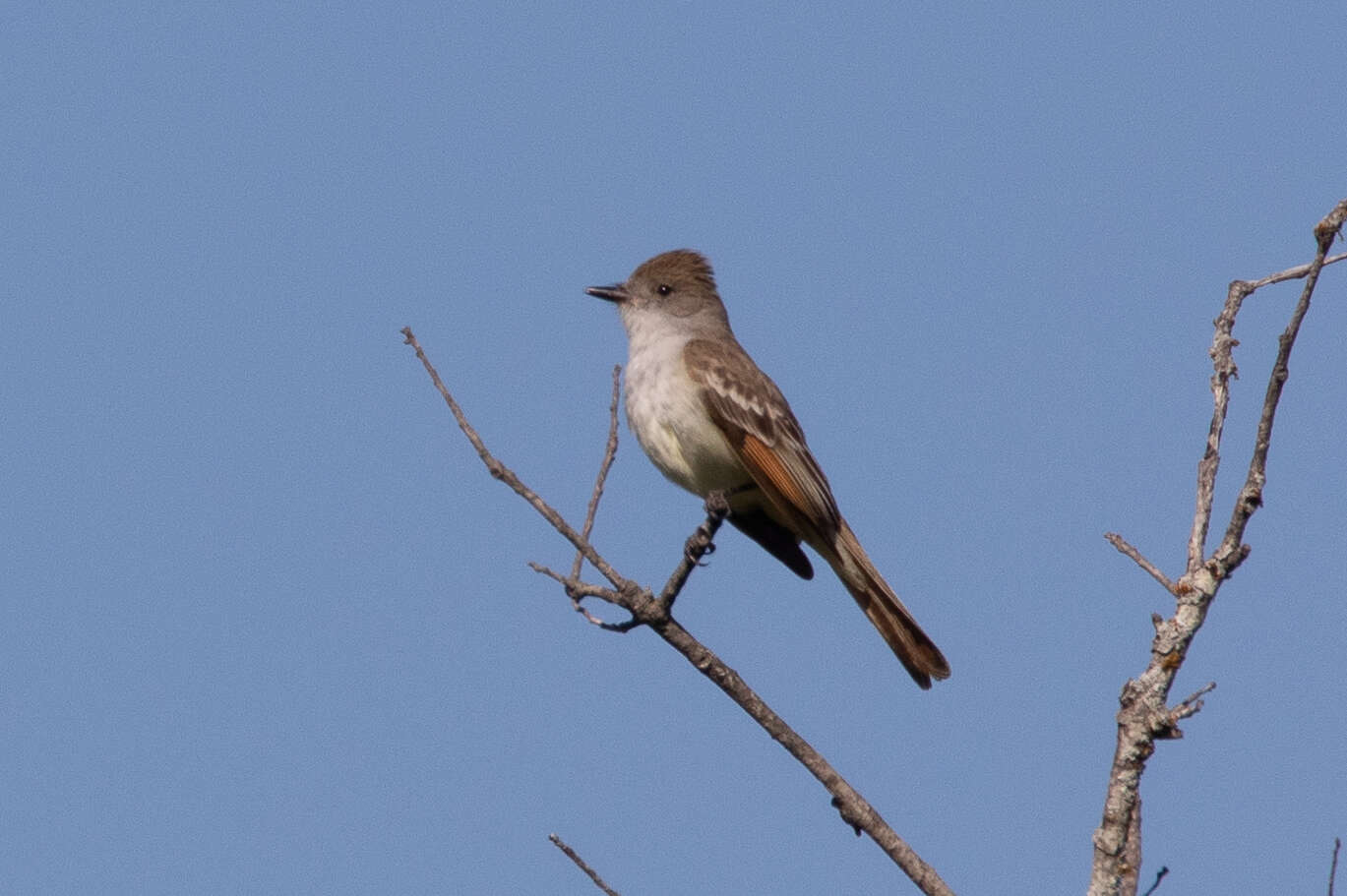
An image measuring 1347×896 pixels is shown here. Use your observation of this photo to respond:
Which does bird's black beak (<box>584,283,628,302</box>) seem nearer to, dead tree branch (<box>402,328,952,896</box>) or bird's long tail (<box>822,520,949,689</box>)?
bird's long tail (<box>822,520,949,689</box>)

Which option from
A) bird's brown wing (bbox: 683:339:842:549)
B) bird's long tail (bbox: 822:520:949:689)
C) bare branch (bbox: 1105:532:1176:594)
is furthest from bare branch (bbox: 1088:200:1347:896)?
bird's brown wing (bbox: 683:339:842:549)

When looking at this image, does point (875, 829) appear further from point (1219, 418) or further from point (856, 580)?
point (856, 580)

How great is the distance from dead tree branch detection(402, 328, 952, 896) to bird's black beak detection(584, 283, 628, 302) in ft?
14.2

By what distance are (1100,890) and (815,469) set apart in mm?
4662

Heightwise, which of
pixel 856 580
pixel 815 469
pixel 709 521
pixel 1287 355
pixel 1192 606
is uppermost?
pixel 815 469

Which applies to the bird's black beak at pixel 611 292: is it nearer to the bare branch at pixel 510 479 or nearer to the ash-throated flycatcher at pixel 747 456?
the ash-throated flycatcher at pixel 747 456

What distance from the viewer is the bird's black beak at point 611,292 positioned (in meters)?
9.94

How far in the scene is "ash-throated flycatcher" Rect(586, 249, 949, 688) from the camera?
8.20m

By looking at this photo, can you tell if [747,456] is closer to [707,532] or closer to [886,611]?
[886,611]

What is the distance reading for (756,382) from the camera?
29.0 ft

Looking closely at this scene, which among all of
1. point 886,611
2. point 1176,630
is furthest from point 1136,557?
point 886,611

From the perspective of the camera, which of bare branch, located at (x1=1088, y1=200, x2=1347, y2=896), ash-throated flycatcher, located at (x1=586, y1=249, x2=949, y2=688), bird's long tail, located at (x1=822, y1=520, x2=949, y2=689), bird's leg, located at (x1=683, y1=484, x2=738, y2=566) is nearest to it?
bare branch, located at (x1=1088, y1=200, x2=1347, y2=896)

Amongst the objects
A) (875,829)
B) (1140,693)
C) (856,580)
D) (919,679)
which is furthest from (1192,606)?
(856,580)

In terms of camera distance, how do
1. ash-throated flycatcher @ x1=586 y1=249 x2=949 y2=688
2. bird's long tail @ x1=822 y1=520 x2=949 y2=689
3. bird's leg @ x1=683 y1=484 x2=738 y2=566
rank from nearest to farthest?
bird's leg @ x1=683 y1=484 x2=738 y2=566
bird's long tail @ x1=822 y1=520 x2=949 y2=689
ash-throated flycatcher @ x1=586 y1=249 x2=949 y2=688
